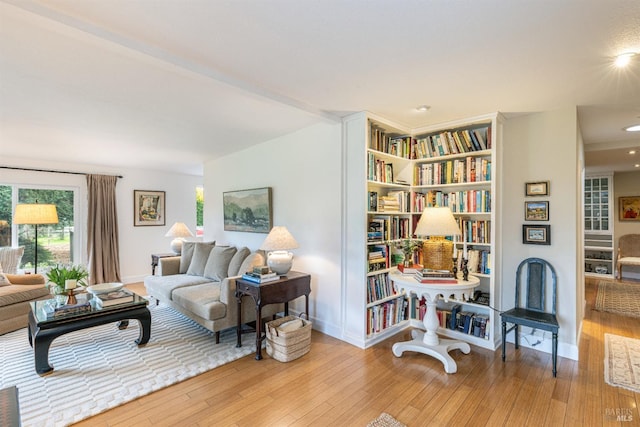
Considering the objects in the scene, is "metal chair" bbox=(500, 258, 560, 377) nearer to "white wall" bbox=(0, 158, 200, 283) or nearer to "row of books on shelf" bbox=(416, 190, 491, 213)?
"row of books on shelf" bbox=(416, 190, 491, 213)

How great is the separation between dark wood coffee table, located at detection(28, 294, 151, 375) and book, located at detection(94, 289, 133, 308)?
4 centimetres

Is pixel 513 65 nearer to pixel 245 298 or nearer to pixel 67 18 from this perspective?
pixel 67 18

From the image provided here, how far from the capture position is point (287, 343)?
274 centimetres

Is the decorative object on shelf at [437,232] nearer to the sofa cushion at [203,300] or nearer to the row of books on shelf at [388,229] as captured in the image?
the row of books on shelf at [388,229]

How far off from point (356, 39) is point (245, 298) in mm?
2577

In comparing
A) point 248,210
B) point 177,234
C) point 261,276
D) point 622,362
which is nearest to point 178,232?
point 177,234

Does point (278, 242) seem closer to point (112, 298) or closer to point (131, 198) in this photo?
point (112, 298)

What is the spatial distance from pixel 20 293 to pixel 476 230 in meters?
5.01

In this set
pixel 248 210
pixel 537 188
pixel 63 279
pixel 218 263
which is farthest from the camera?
pixel 248 210

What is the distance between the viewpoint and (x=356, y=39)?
69.8 inches

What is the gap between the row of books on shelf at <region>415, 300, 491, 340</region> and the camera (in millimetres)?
3104

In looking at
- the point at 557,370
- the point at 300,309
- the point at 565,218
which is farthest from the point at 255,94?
the point at 557,370

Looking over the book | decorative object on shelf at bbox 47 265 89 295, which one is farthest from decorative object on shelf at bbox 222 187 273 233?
decorative object on shelf at bbox 47 265 89 295

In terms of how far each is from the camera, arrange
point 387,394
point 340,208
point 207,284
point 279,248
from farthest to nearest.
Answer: point 207,284, point 340,208, point 279,248, point 387,394
